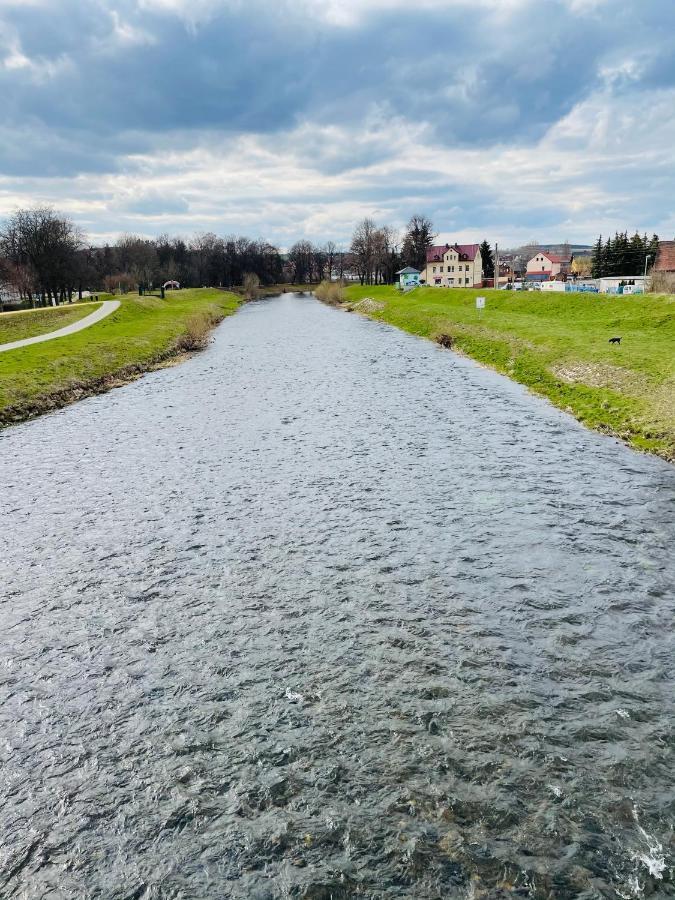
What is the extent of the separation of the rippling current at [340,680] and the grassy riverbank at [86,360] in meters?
12.2

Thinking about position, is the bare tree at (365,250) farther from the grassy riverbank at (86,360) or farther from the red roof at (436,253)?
the grassy riverbank at (86,360)

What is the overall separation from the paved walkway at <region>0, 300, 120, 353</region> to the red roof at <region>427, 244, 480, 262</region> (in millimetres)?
89931

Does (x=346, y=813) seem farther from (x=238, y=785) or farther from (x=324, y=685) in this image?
(x=324, y=685)

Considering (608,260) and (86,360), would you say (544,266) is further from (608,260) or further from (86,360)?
(86,360)

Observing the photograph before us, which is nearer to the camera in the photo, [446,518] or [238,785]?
[238,785]

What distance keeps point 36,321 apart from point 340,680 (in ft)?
185

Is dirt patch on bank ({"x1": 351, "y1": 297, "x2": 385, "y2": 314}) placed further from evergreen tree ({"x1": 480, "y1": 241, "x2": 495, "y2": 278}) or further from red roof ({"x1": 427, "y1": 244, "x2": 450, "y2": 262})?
evergreen tree ({"x1": 480, "y1": 241, "x2": 495, "y2": 278})

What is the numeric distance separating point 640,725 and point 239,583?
6.72 meters

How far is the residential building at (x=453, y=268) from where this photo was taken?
139625mm

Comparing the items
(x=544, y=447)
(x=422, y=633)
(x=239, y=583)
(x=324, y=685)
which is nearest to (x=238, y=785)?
(x=324, y=685)

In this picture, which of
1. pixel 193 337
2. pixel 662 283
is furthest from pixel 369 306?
pixel 662 283

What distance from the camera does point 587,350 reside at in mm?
30641

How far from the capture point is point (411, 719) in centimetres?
736

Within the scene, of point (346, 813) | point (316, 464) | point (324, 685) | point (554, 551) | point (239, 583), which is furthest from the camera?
point (316, 464)
